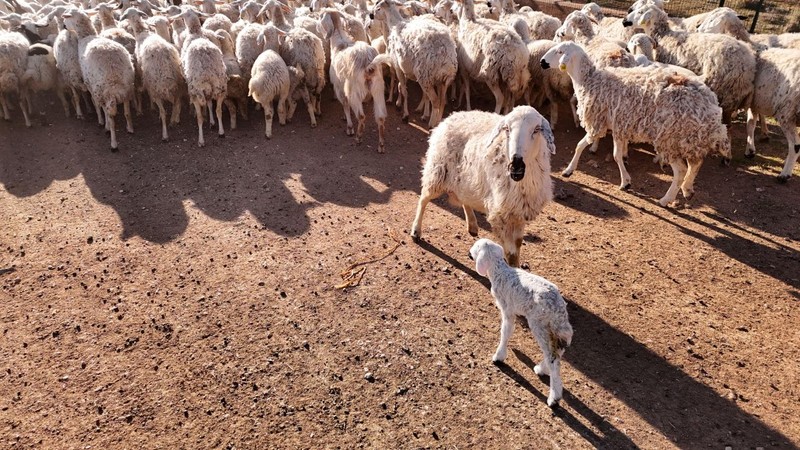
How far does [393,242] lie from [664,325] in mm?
3240

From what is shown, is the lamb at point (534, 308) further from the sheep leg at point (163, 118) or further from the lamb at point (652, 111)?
the sheep leg at point (163, 118)

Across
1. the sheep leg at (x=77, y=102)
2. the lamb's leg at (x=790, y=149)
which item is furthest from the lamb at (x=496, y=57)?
the sheep leg at (x=77, y=102)

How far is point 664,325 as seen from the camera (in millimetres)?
5438

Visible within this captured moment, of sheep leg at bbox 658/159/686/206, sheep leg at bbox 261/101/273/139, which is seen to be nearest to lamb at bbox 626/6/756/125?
sheep leg at bbox 658/159/686/206

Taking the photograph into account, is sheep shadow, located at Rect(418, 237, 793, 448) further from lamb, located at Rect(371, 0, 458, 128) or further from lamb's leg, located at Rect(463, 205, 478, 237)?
lamb, located at Rect(371, 0, 458, 128)

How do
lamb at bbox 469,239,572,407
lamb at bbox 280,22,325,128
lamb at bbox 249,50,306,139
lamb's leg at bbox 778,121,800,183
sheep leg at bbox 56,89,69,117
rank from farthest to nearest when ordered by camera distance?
sheep leg at bbox 56,89,69,117 → lamb at bbox 280,22,325,128 → lamb at bbox 249,50,306,139 → lamb's leg at bbox 778,121,800,183 → lamb at bbox 469,239,572,407

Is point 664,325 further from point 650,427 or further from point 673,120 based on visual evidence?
point 673,120

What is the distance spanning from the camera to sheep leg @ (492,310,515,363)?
472cm

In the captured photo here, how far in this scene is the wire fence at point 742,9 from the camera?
14906 mm

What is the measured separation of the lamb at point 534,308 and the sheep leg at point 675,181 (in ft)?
13.5

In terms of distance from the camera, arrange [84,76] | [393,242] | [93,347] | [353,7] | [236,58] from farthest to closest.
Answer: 1. [353,7]
2. [236,58]
3. [84,76]
4. [393,242]
5. [93,347]

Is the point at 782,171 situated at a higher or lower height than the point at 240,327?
higher

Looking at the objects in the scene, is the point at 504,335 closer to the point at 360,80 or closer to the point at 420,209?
the point at 420,209

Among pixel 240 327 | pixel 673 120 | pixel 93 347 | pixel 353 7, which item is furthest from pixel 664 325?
pixel 353 7
